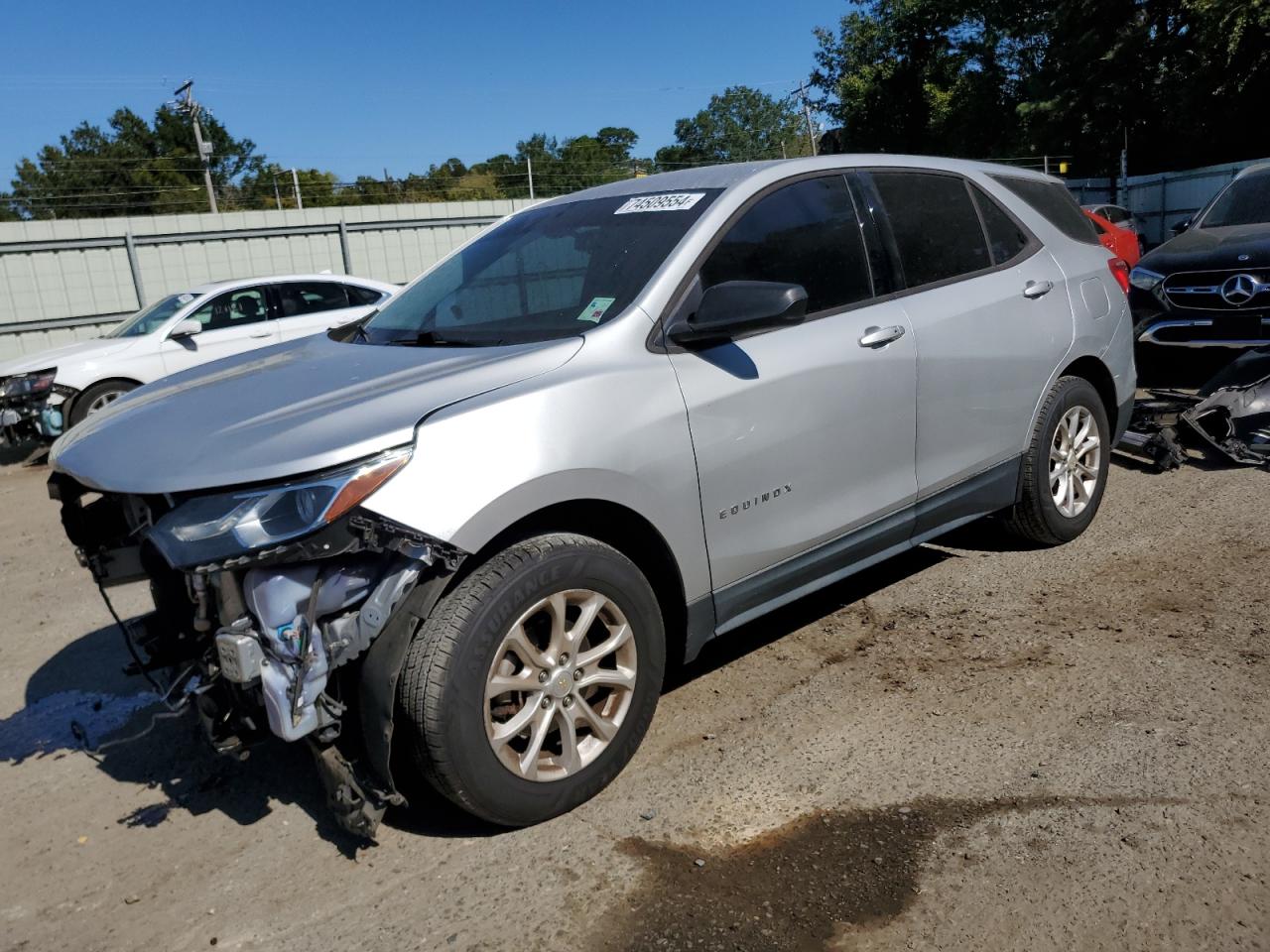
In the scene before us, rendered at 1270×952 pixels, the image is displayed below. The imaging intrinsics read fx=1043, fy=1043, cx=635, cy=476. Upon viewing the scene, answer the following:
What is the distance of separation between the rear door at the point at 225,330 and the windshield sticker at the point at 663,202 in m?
7.49

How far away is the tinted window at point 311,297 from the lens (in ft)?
35.8

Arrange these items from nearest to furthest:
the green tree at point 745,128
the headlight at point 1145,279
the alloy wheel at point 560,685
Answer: the alloy wheel at point 560,685 < the headlight at point 1145,279 < the green tree at point 745,128

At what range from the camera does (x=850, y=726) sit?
3523mm

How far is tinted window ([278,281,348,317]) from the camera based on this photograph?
10898mm

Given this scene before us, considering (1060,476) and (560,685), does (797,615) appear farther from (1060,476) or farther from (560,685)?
(560,685)

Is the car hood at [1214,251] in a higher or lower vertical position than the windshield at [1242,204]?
lower

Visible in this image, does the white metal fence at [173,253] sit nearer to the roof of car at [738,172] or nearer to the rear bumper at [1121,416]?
the roof of car at [738,172]

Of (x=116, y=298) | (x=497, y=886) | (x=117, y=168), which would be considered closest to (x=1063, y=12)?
(x=116, y=298)

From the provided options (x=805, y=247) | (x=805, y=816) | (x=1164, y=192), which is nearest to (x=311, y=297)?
(x=805, y=247)

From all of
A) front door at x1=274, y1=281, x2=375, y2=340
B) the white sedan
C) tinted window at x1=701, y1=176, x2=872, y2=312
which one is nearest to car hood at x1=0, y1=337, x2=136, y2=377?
the white sedan

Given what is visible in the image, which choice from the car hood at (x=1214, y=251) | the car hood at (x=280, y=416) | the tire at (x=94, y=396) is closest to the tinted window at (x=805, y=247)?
the car hood at (x=280, y=416)

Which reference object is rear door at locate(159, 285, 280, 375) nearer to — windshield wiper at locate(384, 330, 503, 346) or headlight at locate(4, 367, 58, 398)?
headlight at locate(4, 367, 58, 398)

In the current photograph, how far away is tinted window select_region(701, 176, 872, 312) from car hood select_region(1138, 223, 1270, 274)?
5.11 m

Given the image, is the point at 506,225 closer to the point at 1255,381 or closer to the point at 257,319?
the point at 1255,381
